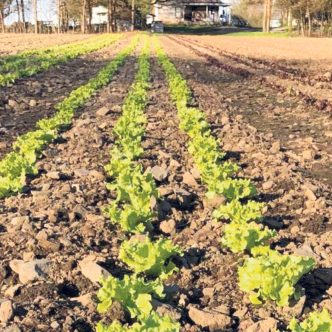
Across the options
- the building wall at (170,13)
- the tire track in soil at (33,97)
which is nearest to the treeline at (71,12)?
the building wall at (170,13)

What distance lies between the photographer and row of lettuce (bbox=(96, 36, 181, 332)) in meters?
3.82

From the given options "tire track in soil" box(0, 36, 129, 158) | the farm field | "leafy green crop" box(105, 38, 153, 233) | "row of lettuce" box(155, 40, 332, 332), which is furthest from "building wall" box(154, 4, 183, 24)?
"row of lettuce" box(155, 40, 332, 332)

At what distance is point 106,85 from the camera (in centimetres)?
1688

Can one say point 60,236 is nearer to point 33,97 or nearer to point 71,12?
point 33,97

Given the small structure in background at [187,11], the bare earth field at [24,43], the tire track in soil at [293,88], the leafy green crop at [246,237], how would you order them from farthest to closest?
the small structure in background at [187,11] < the bare earth field at [24,43] < the tire track in soil at [293,88] < the leafy green crop at [246,237]

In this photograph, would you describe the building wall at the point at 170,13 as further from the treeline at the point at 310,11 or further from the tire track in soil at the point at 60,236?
the tire track in soil at the point at 60,236

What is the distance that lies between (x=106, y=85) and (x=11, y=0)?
2962 inches

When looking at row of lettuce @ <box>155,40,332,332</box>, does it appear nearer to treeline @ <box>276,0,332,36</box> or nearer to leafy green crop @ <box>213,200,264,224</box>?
leafy green crop @ <box>213,200,264,224</box>

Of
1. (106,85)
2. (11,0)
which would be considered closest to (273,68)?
(106,85)

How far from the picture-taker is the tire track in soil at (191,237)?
4.39 meters

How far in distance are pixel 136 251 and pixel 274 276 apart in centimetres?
117

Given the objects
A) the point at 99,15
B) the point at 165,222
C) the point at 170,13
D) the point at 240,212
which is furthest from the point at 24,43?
the point at 99,15

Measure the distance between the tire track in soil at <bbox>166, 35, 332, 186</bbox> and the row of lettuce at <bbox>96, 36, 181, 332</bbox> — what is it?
2601 millimetres

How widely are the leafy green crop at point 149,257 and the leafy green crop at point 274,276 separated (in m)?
0.68
